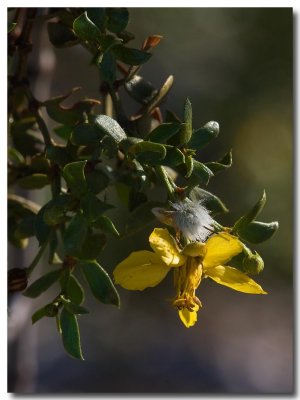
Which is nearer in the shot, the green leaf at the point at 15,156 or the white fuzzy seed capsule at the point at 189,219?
the white fuzzy seed capsule at the point at 189,219

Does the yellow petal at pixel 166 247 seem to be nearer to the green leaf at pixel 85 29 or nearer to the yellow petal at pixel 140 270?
the yellow petal at pixel 140 270

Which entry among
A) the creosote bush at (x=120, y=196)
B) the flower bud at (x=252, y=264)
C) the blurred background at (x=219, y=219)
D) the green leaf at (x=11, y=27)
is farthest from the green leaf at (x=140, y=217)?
the blurred background at (x=219, y=219)

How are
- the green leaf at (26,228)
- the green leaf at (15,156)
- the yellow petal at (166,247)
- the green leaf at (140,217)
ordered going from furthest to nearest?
the green leaf at (15,156), the green leaf at (26,228), the green leaf at (140,217), the yellow petal at (166,247)

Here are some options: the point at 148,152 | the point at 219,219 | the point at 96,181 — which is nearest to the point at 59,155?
the point at 96,181

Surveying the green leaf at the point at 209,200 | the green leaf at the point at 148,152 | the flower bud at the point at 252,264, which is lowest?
the flower bud at the point at 252,264

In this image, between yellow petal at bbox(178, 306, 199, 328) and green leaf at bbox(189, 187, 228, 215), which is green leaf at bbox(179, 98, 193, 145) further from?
yellow petal at bbox(178, 306, 199, 328)

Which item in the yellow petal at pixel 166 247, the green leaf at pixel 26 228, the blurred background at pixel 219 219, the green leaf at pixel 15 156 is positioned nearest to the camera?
the yellow petal at pixel 166 247

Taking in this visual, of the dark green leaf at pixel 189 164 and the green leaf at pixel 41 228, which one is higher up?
the dark green leaf at pixel 189 164
